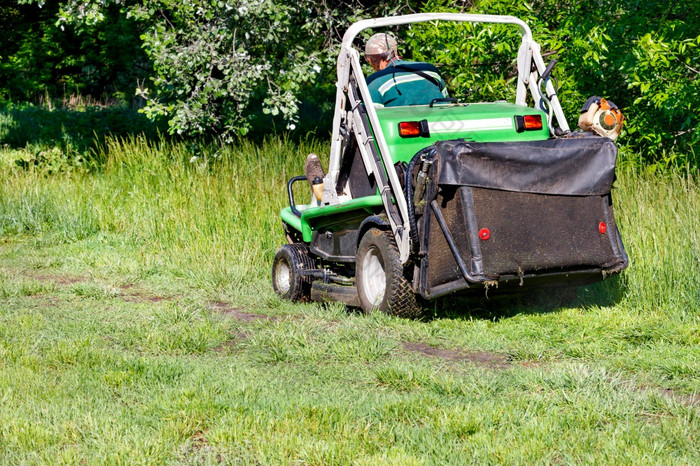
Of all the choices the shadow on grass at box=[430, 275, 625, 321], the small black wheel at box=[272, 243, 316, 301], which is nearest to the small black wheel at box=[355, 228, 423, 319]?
the shadow on grass at box=[430, 275, 625, 321]

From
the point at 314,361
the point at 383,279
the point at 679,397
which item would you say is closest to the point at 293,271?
the point at 383,279

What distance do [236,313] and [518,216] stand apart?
8.51 ft

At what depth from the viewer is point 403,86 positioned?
732 centimetres

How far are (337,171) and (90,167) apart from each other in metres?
7.51

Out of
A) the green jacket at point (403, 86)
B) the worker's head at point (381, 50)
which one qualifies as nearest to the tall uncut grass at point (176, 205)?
the green jacket at point (403, 86)

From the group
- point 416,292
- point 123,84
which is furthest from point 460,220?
point 123,84

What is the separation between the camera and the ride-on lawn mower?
5922 millimetres

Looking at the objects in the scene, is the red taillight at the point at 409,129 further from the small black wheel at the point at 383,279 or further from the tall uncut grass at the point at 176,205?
the tall uncut grass at the point at 176,205

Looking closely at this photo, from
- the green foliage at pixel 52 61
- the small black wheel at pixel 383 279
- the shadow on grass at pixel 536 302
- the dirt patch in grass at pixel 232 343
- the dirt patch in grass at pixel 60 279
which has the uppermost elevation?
the green foliage at pixel 52 61

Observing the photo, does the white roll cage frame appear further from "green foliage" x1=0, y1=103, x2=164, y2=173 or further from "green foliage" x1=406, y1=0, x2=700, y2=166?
"green foliage" x1=0, y1=103, x2=164, y2=173

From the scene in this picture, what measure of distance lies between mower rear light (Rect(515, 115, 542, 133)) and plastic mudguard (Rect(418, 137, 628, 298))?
2.29ft

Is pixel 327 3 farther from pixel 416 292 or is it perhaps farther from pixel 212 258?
pixel 416 292

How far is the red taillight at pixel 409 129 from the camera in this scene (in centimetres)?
654

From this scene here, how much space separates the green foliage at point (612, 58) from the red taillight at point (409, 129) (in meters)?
2.77
